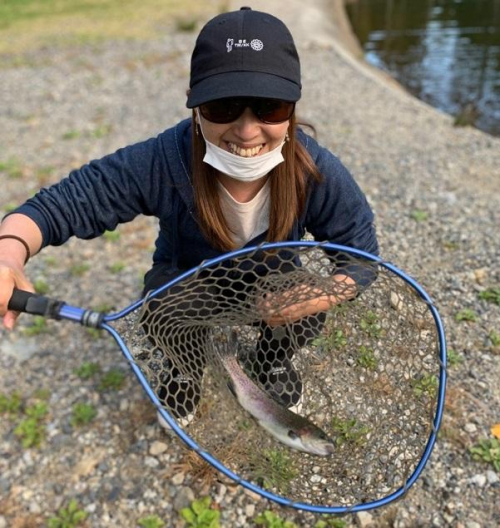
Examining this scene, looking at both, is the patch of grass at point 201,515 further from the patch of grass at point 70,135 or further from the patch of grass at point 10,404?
the patch of grass at point 70,135

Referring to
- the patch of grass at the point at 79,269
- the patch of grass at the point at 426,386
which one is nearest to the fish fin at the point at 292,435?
the patch of grass at the point at 426,386

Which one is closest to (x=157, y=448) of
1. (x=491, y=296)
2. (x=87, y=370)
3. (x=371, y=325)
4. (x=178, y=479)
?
(x=178, y=479)

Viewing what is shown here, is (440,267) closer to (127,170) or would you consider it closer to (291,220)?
(291,220)

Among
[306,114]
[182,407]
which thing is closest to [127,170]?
[182,407]

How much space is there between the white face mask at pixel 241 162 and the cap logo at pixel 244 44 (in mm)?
339

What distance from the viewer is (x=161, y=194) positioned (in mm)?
2195

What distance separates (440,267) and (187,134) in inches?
89.6

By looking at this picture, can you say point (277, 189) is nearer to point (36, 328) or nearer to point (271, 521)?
point (271, 521)

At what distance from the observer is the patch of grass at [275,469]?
83.9 inches

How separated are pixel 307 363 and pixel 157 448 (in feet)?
2.69

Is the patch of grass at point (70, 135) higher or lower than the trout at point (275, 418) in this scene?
lower

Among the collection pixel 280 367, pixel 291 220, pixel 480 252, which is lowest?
pixel 480 252

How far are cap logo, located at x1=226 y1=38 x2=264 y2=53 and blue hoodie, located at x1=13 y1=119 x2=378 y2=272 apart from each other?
49cm

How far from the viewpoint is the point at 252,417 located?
7.52 feet
